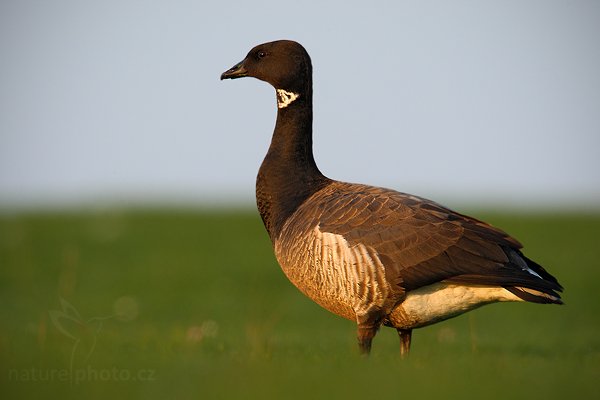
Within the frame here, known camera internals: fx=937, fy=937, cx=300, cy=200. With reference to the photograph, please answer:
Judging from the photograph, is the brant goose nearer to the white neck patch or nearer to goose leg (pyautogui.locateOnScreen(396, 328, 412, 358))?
goose leg (pyautogui.locateOnScreen(396, 328, 412, 358))

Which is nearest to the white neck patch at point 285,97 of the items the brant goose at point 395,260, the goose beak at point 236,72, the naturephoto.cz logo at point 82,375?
the goose beak at point 236,72

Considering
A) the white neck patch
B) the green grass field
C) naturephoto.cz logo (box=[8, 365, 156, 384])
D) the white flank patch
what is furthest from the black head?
naturephoto.cz logo (box=[8, 365, 156, 384])

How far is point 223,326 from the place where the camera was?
1794cm

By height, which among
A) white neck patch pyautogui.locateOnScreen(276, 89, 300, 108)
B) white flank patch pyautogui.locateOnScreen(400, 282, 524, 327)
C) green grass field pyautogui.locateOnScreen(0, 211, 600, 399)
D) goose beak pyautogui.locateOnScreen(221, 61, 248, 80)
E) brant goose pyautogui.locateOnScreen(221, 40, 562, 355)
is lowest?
green grass field pyautogui.locateOnScreen(0, 211, 600, 399)

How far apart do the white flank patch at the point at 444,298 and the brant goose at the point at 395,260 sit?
0.4 inches

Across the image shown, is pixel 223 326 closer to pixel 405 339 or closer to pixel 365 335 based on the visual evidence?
pixel 405 339

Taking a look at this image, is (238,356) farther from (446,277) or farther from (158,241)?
(158,241)

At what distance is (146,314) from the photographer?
20.2 meters

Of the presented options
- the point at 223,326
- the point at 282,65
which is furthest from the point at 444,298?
the point at 223,326

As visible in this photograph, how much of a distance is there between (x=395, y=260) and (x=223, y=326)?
8.94m

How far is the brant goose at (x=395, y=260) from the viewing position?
31.0 ft

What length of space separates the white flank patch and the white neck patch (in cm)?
306

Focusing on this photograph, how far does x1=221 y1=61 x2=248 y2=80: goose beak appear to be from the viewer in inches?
464

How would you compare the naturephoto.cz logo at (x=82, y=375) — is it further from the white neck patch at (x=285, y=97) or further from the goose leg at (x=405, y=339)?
the white neck patch at (x=285, y=97)
